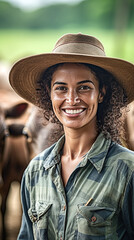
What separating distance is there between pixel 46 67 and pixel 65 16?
53.2 feet

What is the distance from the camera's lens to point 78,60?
78.9 inches

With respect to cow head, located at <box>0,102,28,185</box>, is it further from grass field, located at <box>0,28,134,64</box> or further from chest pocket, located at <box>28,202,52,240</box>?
grass field, located at <box>0,28,134,64</box>

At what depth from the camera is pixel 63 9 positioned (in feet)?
59.6

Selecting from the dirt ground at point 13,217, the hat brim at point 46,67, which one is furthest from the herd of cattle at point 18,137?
the hat brim at point 46,67

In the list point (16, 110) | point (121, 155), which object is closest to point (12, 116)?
point (16, 110)

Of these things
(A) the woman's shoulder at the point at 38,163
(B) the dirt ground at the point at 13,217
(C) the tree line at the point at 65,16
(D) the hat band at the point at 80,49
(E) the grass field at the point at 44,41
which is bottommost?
(B) the dirt ground at the point at 13,217

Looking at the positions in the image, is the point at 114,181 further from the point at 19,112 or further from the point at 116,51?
the point at 116,51

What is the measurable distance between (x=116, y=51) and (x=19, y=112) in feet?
33.2

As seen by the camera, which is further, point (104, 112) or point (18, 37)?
point (18, 37)

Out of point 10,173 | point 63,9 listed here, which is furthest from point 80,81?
point 63,9

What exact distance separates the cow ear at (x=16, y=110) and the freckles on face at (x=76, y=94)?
9.70 ft

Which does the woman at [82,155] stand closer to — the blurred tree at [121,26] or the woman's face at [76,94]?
the woman's face at [76,94]

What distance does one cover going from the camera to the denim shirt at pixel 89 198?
188 cm

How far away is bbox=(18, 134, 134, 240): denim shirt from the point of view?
74.0 inches
